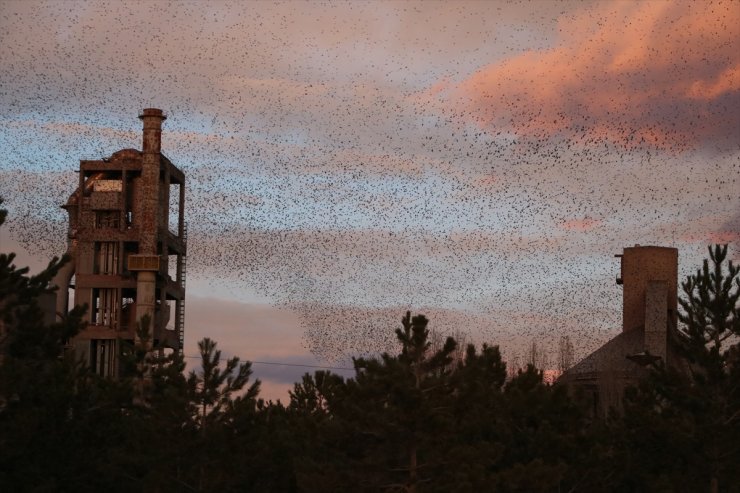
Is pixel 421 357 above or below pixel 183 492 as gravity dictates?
above

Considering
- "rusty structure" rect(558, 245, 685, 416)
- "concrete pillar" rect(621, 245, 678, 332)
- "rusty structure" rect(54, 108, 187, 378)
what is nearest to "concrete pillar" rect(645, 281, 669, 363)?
"rusty structure" rect(558, 245, 685, 416)

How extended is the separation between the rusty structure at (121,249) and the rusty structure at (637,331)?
80.1 ft

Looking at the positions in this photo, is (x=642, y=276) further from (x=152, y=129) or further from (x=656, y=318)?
(x=152, y=129)

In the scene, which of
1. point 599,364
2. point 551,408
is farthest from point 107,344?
point 551,408

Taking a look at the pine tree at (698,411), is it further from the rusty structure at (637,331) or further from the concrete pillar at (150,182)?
the concrete pillar at (150,182)

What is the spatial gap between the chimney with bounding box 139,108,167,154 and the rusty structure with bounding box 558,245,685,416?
2775cm

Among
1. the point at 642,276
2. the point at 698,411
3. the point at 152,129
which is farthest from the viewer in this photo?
the point at 642,276

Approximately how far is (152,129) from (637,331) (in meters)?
32.3

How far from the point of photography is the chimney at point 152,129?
80.9 meters

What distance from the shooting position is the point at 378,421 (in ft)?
127

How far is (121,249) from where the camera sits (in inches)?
3206

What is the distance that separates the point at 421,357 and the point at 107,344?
144ft

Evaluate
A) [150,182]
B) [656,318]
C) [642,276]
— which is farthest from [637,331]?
[150,182]

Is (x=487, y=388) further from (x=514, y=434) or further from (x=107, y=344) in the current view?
(x=107, y=344)
